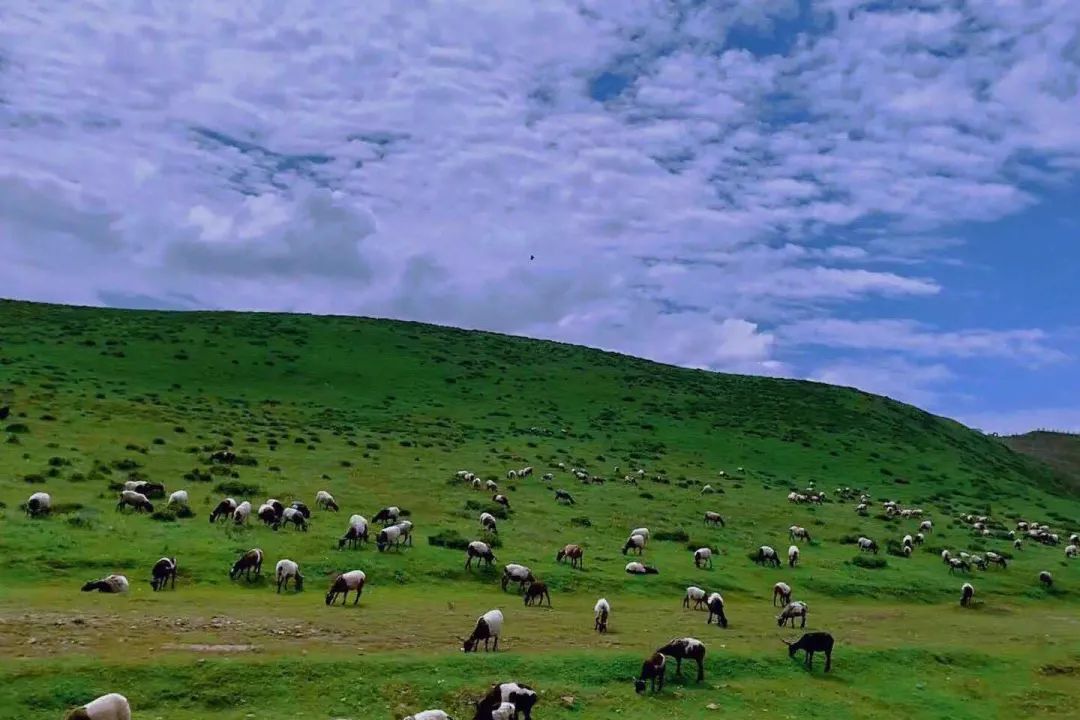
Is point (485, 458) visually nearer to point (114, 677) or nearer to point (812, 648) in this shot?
point (812, 648)

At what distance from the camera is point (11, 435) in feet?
144

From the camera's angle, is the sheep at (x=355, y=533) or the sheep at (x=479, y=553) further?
the sheep at (x=355, y=533)

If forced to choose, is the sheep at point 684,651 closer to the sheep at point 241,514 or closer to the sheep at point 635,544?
the sheep at point 635,544

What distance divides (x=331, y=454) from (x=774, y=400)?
218 feet

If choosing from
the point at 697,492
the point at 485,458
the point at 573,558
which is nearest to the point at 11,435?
the point at 485,458

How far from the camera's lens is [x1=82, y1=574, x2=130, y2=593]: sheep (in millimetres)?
23375

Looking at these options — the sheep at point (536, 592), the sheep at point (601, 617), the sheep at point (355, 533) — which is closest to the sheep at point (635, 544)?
the sheep at point (536, 592)

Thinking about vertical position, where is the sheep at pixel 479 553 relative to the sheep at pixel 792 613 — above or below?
above

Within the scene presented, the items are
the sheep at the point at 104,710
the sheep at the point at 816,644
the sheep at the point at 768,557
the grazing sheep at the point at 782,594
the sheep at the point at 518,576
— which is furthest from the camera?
the sheep at the point at 768,557

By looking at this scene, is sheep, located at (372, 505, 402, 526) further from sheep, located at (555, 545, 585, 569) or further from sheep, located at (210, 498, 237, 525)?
Result: sheep, located at (555, 545, 585, 569)

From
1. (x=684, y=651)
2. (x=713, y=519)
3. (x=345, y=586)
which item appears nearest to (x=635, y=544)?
(x=713, y=519)

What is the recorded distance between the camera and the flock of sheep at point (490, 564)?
57.5 ft

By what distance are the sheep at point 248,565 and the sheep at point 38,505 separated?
30.9ft

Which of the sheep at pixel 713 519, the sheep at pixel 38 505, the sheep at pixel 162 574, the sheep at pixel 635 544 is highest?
the sheep at pixel 713 519
